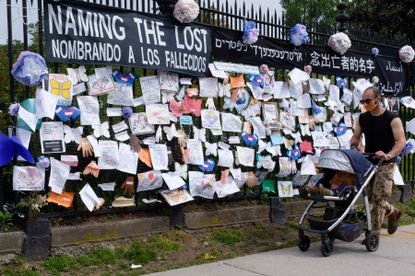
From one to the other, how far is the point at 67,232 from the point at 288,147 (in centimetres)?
341

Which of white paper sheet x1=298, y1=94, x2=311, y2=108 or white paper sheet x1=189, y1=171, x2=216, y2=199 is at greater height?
white paper sheet x1=298, y1=94, x2=311, y2=108

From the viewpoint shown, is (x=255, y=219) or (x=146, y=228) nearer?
(x=146, y=228)

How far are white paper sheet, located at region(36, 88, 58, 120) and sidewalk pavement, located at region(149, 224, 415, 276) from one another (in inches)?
75.4

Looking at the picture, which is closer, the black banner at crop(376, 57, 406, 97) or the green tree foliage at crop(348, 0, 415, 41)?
the black banner at crop(376, 57, 406, 97)

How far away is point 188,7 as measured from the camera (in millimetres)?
5879

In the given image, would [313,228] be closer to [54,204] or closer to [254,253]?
[254,253]

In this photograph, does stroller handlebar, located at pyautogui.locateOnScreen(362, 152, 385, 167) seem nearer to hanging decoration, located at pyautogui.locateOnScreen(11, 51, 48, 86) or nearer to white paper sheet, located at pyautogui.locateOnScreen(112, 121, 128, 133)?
white paper sheet, located at pyautogui.locateOnScreen(112, 121, 128, 133)

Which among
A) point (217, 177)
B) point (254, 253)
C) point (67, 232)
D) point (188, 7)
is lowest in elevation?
point (254, 253)

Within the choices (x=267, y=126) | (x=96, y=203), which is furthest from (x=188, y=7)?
(x=96, y=203)

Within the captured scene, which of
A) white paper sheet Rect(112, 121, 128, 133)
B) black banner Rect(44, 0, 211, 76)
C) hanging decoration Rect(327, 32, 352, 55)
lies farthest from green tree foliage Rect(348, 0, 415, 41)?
white paper sheet Rect(112, 121, 128, 133)

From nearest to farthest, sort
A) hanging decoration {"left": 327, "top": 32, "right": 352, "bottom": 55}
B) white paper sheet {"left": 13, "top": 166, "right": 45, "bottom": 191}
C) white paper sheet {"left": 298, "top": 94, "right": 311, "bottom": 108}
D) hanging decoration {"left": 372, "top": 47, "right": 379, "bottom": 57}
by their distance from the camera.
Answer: white paper sheet {"left": 13, "top": 166, "right": 45, "bottom": 191}, white paper sheet {"left": 298, "top": 94, "right": 311, "bottom": 108}, hanging decoration {"left": 327, "top": 32, "right": 352, "bottom": 55}, hanging decoration {"left": 372, "top": 47, "right": 379, "bottom": 57}

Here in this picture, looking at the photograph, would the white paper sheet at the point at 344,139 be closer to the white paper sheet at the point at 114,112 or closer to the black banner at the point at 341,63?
the black banner at the point at 341,63

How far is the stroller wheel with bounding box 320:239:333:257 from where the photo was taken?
5.46 meters

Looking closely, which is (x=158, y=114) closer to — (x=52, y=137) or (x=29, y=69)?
(x=52, y=137)
